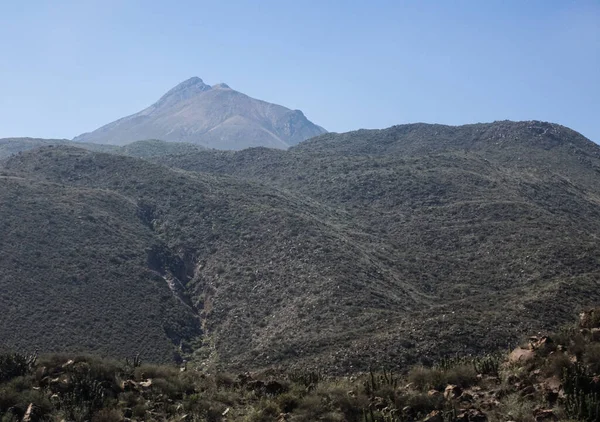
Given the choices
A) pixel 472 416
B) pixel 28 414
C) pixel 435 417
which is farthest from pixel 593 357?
pixel 28 414

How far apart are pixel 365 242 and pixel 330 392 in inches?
1431

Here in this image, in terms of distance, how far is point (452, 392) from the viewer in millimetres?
16031

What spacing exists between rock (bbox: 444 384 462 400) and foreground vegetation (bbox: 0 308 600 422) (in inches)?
1.1

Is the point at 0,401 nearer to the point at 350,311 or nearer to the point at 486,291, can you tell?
the point at 350,311

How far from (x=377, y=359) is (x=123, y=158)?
52.5 meters

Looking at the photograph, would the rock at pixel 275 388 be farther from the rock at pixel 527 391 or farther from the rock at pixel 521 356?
the rock at pixel 527 391

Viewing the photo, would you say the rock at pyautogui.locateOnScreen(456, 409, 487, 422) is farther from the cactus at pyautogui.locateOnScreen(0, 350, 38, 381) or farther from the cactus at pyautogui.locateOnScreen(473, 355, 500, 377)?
the cactus at pyautogui.locateOnScreen(0, 350, 38, 381)

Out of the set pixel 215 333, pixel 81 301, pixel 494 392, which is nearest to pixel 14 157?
pixel 81 301

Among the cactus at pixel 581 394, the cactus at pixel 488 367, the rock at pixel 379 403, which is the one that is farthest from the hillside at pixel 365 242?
the cactus at pixel 581 394

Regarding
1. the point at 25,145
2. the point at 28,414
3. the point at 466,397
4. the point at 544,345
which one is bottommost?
the point at 28,414

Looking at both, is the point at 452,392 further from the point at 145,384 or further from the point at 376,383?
the point at 145,384

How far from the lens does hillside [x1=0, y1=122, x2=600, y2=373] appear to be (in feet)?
111

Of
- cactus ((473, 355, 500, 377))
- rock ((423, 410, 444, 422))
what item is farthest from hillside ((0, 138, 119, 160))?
rock ((423, 410, 444, 422))

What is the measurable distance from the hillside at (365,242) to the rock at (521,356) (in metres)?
11.4
